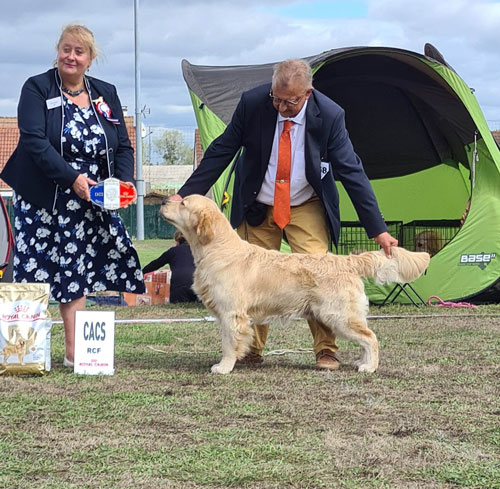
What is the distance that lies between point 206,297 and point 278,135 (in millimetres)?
1039

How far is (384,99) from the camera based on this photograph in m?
10.2

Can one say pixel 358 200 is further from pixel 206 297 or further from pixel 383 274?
pixel 206 297

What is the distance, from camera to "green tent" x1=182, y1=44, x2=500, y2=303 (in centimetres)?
805

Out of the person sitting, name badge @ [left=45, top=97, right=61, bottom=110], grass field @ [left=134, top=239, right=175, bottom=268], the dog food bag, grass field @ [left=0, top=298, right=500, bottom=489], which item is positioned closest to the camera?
grass field @ [left=0, top=298, right=500, bottom=489]

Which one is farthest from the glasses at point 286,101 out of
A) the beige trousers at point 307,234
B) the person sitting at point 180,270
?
the person sitting at point 180,270

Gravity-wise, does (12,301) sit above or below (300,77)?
below

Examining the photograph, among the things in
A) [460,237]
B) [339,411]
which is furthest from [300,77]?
[460,237]

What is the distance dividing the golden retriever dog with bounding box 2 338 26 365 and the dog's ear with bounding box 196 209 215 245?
3.67ft

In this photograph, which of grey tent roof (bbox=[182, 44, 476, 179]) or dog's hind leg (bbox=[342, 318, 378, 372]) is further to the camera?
grey tent roof (bbox=[182, 44, 476, 179])

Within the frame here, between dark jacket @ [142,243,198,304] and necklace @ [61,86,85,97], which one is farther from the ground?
necklace @ [61,86,85,97]

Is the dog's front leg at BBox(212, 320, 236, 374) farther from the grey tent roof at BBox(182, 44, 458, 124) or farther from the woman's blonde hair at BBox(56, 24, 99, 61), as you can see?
the grey tent roof at BBox(182, 44, 458, 124)

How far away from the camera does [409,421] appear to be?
3406 mm

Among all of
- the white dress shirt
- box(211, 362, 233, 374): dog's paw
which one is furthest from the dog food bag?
the white dress shirt

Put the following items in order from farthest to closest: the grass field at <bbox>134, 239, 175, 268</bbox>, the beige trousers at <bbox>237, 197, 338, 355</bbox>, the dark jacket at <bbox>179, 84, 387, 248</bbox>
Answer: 1. the grass field at <bbox>134, 239, 175, 268</bbox>
2. the beige trousers at <bbox>237, 197, 338, 355</bbox>
3. the dark jacket at <bbox>179, 84, 387, 248</bbox>
